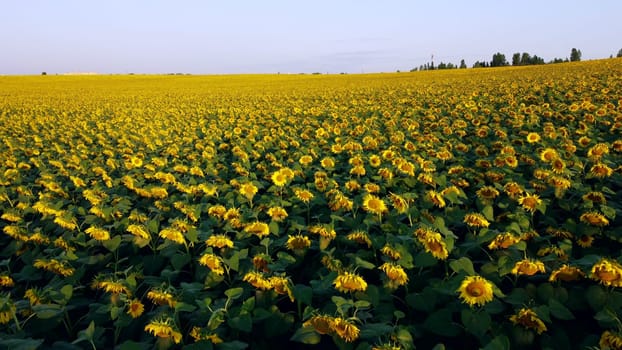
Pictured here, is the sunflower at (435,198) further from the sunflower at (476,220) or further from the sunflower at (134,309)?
the sunflower at (134,309)

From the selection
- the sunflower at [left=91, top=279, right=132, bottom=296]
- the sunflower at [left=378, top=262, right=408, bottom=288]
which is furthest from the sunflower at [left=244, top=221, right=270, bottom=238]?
the sunflower at [left=378, top=262, right=408, bottom=288]

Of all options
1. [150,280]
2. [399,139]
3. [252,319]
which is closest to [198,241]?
[150,280]

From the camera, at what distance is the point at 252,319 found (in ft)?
7.63

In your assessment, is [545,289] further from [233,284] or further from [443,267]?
[233,284]

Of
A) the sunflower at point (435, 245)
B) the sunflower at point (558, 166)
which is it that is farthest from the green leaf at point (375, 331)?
the sunflower at point (558, 166)

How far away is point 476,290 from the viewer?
2.15 m

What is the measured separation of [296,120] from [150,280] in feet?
31.7

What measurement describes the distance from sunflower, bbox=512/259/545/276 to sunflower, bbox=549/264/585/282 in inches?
2.5

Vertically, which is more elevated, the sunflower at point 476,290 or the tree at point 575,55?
the tree at point 575,55

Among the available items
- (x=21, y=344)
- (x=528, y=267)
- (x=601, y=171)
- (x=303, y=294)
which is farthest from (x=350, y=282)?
(x=601, y=171)

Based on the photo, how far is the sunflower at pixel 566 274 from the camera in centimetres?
228

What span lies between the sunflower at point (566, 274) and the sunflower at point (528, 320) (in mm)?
351

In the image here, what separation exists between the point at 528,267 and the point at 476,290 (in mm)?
477

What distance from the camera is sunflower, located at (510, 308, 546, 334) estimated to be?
2.05 metres
